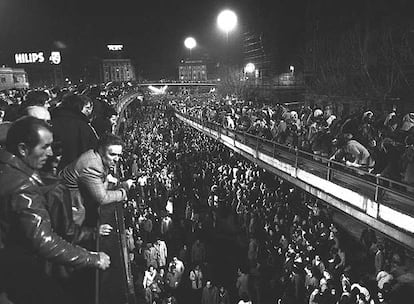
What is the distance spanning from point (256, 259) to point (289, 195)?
14.5 ft

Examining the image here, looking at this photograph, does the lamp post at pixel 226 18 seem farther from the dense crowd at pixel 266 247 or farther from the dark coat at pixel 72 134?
the dark coat at pixel 72 134

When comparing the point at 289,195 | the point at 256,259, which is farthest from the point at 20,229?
the point at 289,195

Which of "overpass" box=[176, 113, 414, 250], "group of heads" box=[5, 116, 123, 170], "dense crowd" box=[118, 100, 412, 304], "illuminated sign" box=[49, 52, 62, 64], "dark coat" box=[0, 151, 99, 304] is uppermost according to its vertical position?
"illuminated sign" box=[49, 52, 62, 64]

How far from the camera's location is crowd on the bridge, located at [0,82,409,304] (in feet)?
8.68

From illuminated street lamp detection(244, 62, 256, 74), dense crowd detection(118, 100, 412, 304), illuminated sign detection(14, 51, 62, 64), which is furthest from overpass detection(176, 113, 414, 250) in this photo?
illuminated sign detection(14, 51, 62, 64)

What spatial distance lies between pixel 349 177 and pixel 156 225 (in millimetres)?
7015

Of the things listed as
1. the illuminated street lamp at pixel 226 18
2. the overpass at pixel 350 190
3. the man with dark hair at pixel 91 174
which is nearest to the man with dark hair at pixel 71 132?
the man with dark hair at pixel 91 174

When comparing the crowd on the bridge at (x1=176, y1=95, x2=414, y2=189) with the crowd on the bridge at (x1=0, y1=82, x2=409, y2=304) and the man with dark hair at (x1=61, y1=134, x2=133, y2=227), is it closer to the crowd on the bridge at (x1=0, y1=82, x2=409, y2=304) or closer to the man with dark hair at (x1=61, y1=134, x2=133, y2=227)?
the crowd on the bridge at (x1=0, y1=82, x2=409, y2=304)

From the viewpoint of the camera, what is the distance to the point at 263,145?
652 inches

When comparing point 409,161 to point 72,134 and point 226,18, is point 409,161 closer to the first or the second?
point 72,134

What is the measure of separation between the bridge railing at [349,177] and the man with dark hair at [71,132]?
5872 mm

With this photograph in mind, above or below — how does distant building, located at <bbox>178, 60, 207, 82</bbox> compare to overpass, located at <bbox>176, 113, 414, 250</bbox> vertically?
above

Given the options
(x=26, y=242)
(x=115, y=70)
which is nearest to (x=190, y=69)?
(x=115, y=70)

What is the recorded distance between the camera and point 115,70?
14100 centimetres
